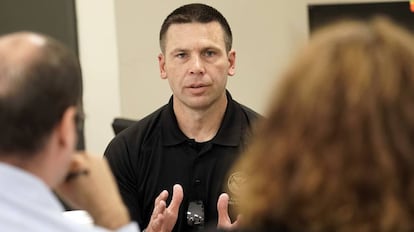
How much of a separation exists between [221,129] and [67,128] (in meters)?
1.24

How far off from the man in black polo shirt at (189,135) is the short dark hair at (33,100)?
3.57 ft

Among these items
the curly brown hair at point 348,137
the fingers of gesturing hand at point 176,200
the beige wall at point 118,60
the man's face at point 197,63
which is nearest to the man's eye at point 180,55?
the man's face at point 197,63

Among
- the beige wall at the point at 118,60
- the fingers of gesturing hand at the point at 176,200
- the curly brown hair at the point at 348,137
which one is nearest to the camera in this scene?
the curly brown hair at the point at 348,137

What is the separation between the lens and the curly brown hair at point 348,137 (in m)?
0.98

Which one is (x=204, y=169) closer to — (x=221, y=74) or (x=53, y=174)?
(x=221, y=74)

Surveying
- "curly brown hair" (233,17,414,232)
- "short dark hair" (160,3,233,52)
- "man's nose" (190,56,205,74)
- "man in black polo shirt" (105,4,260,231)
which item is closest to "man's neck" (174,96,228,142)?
"man in black polo shirt" (105,4,260,231)

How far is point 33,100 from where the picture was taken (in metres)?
1.22

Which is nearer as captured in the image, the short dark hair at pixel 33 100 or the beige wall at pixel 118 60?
the short dark hair at pixel 33 100

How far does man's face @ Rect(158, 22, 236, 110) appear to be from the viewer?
8.08 ft

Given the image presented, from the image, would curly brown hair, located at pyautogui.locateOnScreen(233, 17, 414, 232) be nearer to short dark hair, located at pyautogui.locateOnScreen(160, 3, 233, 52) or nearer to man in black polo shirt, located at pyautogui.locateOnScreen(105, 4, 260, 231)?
man in black polo shirt, located at pyautogui.locateOnScreen(105, 4, 260, 231)

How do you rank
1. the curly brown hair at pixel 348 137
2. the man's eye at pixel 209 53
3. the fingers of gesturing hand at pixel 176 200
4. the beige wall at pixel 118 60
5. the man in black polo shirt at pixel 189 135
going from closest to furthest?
the curly brown hair at pixel 348 137 → the fingers of gesturing hand at pixel 176 200 → the man in black polo shirt at pixel 189 135 → the man's eye at pixel 209 53 → the beige wall at pixel 118 60

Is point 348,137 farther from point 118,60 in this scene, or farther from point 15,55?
point 118,60

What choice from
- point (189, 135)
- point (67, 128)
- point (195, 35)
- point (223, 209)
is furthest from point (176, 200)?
point (67, 128)

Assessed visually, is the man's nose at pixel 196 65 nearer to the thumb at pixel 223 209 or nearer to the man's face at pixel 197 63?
the man's face at pixel 197 63
